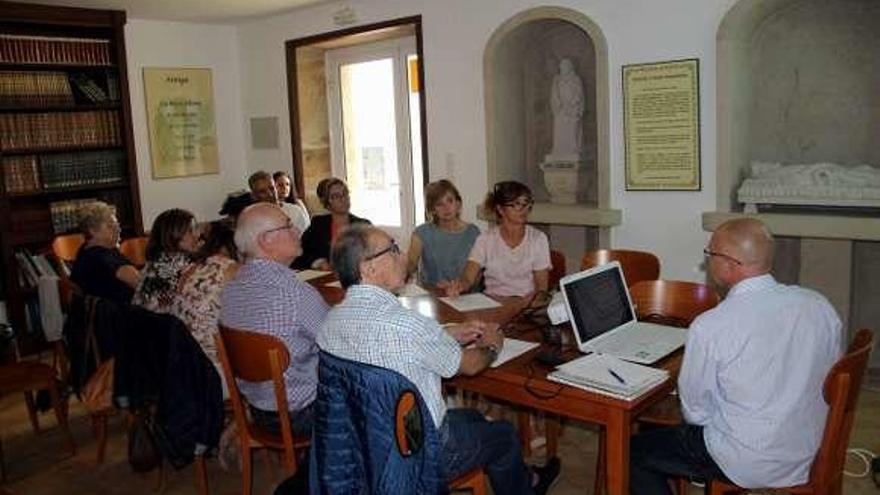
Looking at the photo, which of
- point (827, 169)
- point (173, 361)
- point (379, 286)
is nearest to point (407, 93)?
point (827, 169)

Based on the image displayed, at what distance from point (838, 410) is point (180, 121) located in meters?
5.34

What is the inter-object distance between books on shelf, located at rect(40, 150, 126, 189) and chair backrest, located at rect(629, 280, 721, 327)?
4.14m

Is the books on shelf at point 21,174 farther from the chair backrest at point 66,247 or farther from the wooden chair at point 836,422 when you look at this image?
the wooden chair at point 836,422

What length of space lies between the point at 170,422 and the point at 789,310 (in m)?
2.08

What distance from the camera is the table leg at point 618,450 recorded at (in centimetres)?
195

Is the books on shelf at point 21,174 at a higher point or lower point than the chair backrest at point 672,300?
higher

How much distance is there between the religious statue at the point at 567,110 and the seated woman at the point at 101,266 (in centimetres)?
275

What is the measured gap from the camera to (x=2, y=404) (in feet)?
13.9

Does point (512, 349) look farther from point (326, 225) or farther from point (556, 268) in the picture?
point (326, 225)

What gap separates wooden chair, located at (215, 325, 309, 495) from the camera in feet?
7.29

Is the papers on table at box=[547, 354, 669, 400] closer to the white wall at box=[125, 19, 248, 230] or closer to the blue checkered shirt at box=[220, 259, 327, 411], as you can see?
the blue checkered shirt at box=[220, 259, 327, 411]

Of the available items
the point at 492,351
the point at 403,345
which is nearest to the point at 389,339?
the point at 403,345

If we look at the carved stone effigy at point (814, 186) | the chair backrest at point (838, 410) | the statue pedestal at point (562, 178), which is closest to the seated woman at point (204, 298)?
the chair backrest at point (838, 410)

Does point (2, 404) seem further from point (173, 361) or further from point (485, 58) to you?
point (485, 58)
